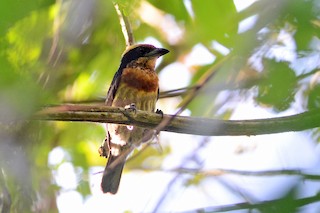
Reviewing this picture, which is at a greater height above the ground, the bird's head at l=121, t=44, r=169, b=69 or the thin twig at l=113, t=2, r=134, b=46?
the bird's head at l=121, t=44, r=169, b=69

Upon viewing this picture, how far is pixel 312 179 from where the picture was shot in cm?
90

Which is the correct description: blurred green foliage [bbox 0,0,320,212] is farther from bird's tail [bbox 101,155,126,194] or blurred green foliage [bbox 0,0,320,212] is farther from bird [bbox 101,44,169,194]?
bird's tail [bbox 101,155,126,194]

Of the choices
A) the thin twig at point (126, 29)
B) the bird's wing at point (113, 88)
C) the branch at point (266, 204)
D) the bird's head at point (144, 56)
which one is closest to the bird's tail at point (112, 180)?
the bird's wing at point (113, 88)

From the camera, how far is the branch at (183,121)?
1.90 metres

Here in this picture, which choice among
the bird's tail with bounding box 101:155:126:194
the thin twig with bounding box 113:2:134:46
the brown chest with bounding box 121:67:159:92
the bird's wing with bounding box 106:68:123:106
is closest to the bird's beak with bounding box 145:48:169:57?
the brown chest with bounding box 121:67:159:92

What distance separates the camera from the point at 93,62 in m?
3.40

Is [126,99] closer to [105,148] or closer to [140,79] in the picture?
[140,79]

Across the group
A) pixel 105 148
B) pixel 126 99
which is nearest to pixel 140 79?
pixel 126 99

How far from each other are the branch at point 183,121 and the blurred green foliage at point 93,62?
0.42ft

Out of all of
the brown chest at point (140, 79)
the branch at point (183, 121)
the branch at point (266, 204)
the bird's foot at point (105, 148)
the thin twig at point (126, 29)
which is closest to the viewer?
the branch at point (266, 204)

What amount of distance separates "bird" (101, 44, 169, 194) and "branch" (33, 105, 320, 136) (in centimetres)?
110

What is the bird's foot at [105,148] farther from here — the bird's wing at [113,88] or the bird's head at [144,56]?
the bird's head at [144,56]

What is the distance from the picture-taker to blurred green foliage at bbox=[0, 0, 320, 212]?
0.98 m

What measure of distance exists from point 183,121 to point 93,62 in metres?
1.39
